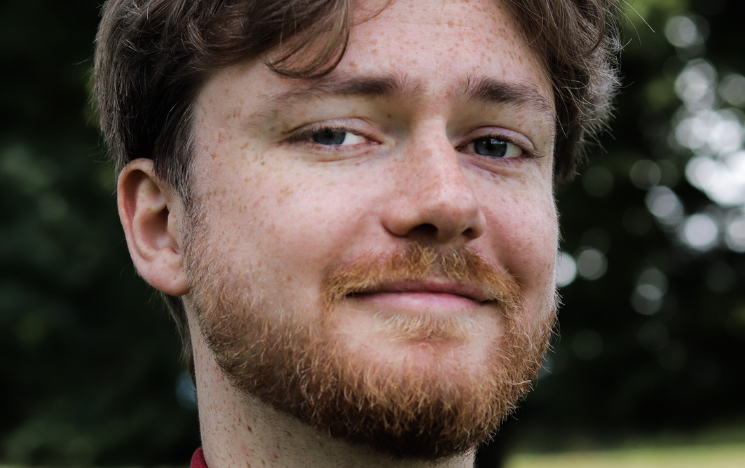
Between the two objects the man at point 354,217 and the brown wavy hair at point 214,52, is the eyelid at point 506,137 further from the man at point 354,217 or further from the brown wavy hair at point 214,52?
the brown wavy hair at point 214,52

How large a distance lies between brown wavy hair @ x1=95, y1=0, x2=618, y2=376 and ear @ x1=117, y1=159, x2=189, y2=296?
0.17 feet

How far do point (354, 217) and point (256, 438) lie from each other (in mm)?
720

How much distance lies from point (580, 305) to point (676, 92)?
459cm

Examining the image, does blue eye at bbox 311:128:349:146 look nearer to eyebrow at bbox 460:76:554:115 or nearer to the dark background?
eyebrow at bbox 460:76:554:115

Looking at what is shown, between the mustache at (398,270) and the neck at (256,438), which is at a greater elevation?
the mustache at (398,270)

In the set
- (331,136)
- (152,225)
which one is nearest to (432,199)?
(331,136)

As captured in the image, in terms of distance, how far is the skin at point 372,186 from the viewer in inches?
72.8

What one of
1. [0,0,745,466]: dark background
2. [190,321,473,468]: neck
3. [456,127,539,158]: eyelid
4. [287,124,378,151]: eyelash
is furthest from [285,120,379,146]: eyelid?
[0,0,745,466]: dark background

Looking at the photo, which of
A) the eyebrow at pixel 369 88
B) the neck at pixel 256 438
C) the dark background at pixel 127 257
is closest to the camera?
the eyebrow at pixel 369 88

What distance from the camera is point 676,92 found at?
25.3ft

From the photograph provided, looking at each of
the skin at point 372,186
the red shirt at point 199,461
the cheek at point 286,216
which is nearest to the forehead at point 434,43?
the skin at point 372,186

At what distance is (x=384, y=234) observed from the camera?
1.84m

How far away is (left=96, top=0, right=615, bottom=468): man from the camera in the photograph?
1834mm

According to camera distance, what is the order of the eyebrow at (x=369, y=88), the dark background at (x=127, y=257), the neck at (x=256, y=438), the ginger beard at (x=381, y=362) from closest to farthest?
1. the ginger beard at (x=381, y=362)
2. the eyebrow at (x=369, y=88)
3. the neck at (x=256, y=438)
4. the dark background at (x=127, y=257)
